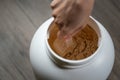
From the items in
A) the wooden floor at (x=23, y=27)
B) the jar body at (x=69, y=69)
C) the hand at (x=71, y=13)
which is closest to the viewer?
the hand at (x=71, y=13)

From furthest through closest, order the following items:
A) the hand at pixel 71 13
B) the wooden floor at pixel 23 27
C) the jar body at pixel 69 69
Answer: the wooden floor at pixel 23 27
the jar body at pixel 69 69
the hand at pixel 71 13

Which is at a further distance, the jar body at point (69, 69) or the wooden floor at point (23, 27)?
the wooden floor at point (23, 27)

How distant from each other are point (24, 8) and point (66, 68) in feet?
1.48

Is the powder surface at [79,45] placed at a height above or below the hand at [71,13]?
below

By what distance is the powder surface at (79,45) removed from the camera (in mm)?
764

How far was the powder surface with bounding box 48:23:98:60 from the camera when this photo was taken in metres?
0.76

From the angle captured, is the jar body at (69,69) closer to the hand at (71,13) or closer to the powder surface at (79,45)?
the powder surface at (79,45)

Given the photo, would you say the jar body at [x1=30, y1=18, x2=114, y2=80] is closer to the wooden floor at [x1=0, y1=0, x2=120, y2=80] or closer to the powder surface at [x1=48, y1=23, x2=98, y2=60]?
the powder surface at [x1=48, y1=23, x2=98, y2=60]

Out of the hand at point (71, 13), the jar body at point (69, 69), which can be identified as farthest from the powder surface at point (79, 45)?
the hand at point (71, 13)

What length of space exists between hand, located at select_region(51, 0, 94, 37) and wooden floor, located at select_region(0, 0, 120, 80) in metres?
0.47

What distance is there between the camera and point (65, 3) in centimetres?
58

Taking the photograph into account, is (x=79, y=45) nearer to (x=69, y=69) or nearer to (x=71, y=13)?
(x=69, y=69)

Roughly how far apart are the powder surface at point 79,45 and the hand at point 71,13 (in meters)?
0.15

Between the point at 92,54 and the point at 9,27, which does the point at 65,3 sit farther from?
the point at 9,27
